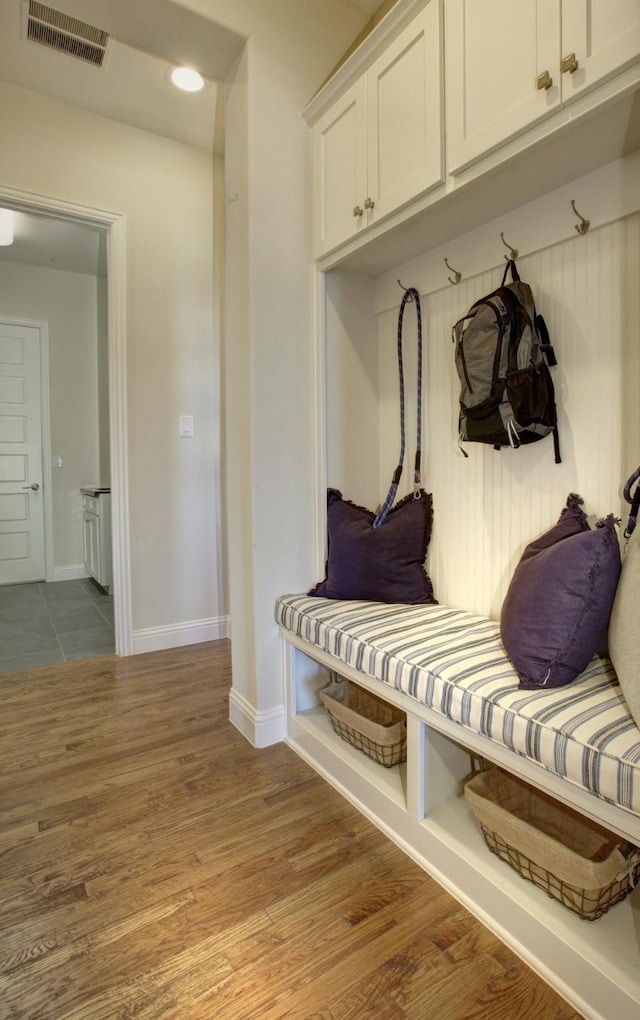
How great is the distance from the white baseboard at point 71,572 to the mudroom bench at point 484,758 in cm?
381

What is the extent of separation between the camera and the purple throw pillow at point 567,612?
3.63 ft

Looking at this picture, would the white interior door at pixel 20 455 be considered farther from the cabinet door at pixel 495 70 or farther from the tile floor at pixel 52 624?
the cabinet door at pixel 495 70

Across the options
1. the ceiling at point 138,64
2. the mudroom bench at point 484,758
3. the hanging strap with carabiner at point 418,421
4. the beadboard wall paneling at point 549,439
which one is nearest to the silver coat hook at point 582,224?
the beadboard wall paneling at point 549,439

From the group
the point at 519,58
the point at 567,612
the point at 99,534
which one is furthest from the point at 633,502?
the point at 99,534

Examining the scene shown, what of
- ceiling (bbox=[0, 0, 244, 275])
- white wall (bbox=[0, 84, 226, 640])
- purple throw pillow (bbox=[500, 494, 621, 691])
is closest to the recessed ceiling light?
ceiling (bbox=[0, 0, 244, 275])

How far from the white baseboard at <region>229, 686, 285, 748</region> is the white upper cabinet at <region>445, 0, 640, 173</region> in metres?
1.82

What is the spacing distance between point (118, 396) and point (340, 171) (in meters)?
1.60

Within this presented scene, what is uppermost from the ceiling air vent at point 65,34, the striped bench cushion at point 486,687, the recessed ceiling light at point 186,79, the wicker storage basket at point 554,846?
the recessed ceiling light at point 186,79

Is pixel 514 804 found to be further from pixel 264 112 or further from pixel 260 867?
pixel 264 112

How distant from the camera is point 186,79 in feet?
7.86

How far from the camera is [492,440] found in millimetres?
1528

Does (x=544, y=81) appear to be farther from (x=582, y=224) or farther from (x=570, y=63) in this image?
(x=582, y=224)

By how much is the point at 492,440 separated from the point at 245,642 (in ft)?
3.74

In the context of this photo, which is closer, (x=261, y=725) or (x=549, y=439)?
(x=549, y=439)
